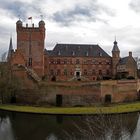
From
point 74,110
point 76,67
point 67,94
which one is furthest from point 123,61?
point 74,110

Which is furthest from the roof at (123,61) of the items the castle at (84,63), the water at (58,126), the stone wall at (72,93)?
the water at (58,126)

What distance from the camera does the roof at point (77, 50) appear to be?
62.8m

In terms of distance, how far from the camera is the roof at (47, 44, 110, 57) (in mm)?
62812

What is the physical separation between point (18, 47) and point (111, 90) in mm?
17689

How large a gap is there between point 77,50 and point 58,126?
34.2 metres

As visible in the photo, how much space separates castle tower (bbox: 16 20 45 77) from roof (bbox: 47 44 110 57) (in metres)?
8.53

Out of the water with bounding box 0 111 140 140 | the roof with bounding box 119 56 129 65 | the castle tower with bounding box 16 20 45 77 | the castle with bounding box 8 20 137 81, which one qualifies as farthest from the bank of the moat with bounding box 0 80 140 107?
the roof with bounding box 119 56 129 65

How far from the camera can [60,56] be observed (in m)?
62.3

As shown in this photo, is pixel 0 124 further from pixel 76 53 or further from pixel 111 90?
pixel 76 53

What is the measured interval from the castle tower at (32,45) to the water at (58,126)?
1577 centimetres

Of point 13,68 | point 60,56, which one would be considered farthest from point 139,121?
point 60,56

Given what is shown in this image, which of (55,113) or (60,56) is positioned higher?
(60,56)

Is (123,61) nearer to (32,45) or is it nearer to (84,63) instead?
(84,63)

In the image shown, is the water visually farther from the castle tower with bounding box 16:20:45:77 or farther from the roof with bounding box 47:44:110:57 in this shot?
the roof with bounding box 47:44:110:57
